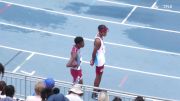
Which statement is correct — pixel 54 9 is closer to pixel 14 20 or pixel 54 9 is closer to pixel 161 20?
pixel 14 20

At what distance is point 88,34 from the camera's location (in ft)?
58.3

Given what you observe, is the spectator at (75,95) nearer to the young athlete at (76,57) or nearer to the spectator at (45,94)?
the spectator at (45,94)

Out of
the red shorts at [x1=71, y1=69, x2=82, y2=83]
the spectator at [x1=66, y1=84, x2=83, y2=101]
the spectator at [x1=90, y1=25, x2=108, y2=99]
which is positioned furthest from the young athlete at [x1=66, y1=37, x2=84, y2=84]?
the spectator at [x1=66, y1=84, x2=83, y2=101]

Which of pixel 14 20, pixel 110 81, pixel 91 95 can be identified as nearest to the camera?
pixel 91 95

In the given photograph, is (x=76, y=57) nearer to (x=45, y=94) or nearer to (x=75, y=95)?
(x=75, y=95)

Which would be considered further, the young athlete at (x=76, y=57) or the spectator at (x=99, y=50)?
the spectator at (x=99, y=50)

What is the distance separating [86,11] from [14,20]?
2786mm

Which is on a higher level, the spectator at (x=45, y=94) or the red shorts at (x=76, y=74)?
the red shorts at (x=76, y=74)

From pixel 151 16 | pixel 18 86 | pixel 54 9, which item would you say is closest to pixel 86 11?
pixel 54 9

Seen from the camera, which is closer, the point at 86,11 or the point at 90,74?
the point at 90,74

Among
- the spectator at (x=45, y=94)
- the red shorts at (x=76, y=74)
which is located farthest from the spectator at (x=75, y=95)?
the red shorts at (x=76, y=74)

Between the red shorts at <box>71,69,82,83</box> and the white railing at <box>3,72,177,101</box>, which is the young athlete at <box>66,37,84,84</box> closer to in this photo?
the red shorts at <box>71,69,82,83</box>

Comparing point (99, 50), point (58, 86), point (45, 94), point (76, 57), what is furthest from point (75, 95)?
point (99, 50)

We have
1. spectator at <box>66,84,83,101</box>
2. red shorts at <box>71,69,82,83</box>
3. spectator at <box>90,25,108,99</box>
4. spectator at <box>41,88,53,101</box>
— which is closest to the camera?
spectator at <box>41,88,53,101</box>
